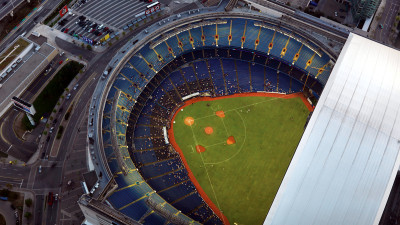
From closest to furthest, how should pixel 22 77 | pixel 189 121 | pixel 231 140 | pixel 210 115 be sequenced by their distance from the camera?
1. pixel 231 140
2. pixel 189 121
3. pixel 210 115
4. pixel 22 77

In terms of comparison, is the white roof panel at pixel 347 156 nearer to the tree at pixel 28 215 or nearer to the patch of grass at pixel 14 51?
the tree at pixel 28 215

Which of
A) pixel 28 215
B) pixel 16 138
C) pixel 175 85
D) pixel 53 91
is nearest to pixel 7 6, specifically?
pixel 53 91

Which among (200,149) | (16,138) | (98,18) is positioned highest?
(98,18)

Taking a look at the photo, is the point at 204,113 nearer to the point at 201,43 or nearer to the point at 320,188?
the point at 201,43

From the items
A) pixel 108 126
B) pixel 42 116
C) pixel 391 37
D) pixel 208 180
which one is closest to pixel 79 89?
pixel 42 116

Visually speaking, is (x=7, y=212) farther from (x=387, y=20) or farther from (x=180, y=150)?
(x=387, y=20)

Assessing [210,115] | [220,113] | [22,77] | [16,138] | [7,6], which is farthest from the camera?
[7,6]

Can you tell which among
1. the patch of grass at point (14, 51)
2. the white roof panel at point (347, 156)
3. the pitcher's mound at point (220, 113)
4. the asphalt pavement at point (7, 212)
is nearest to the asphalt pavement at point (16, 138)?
the patch of grass at point (14, 51)
